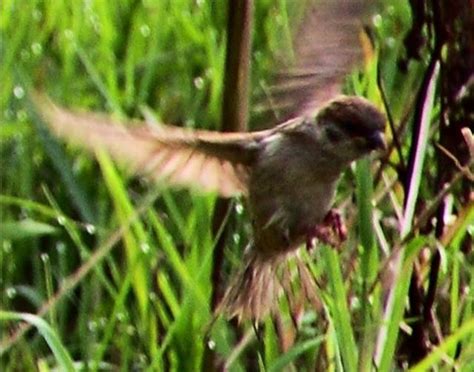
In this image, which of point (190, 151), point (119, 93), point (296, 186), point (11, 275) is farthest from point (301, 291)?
point (119, 93)

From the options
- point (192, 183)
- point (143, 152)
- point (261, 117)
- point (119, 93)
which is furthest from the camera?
point (119, 93)

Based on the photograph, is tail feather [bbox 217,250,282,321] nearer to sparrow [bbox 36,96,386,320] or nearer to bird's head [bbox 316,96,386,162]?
sparrow [bbox 36,96,386,320]

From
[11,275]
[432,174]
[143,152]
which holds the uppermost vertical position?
[143,152]

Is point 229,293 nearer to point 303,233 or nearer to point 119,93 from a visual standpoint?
point 303,233

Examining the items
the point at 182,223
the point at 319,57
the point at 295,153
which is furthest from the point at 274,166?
the point at 182,223

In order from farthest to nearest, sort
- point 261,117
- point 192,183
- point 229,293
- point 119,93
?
point 119,93 → point 261,117 → point 229,293 → point 192,183

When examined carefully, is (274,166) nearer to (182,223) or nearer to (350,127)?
(350,127)

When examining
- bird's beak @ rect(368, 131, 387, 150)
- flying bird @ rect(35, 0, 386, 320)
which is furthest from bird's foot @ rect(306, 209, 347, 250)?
bird's beak @ rect(368, 131, 387, 150)

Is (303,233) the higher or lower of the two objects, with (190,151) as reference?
lower
